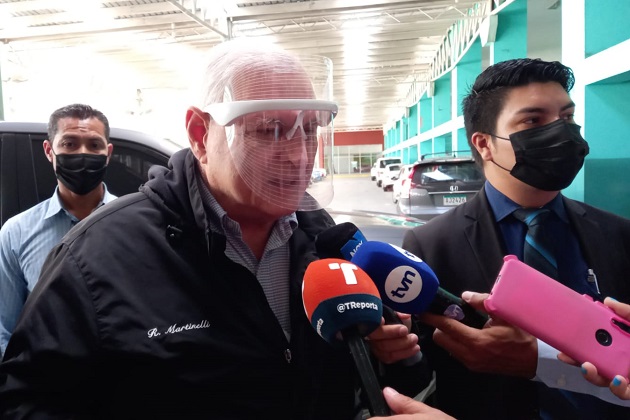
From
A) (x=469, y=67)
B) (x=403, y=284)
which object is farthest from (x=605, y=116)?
(x=469, y=67)

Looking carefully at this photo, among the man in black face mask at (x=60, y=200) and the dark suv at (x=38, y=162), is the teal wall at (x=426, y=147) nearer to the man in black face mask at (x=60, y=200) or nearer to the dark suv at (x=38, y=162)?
the dark suv at (x=38, y=162)

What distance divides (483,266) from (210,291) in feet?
2.96

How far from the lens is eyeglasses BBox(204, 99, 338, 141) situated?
113 cm

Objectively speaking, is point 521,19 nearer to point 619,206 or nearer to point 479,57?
point 479,57

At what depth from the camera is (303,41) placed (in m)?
13.7

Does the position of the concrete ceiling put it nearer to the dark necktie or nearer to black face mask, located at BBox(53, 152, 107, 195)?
black face mask, located at BBox(53, 152, 107, 195)

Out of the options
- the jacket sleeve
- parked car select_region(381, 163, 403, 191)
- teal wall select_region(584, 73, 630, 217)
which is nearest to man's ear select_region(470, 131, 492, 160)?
the jacket sleeve

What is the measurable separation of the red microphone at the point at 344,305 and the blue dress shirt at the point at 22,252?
1619 millimetres

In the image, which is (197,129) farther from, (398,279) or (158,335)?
(398,279)

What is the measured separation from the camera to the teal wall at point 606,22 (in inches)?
217

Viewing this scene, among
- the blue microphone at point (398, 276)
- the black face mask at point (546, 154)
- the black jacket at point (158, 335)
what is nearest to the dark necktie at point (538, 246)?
the black face mask at point (546, 154)

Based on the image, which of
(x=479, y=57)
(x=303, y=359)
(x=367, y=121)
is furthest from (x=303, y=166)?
(x=367, y=121)

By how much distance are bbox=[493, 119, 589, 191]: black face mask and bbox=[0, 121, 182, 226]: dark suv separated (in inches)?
77.8

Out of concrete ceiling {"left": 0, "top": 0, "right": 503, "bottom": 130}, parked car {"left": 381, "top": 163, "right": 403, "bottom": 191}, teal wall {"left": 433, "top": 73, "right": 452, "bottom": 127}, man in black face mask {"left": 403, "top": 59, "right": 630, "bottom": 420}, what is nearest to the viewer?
man in black face mask {"left": 403, "top": 59, "right": 630, "bottom": 420}
